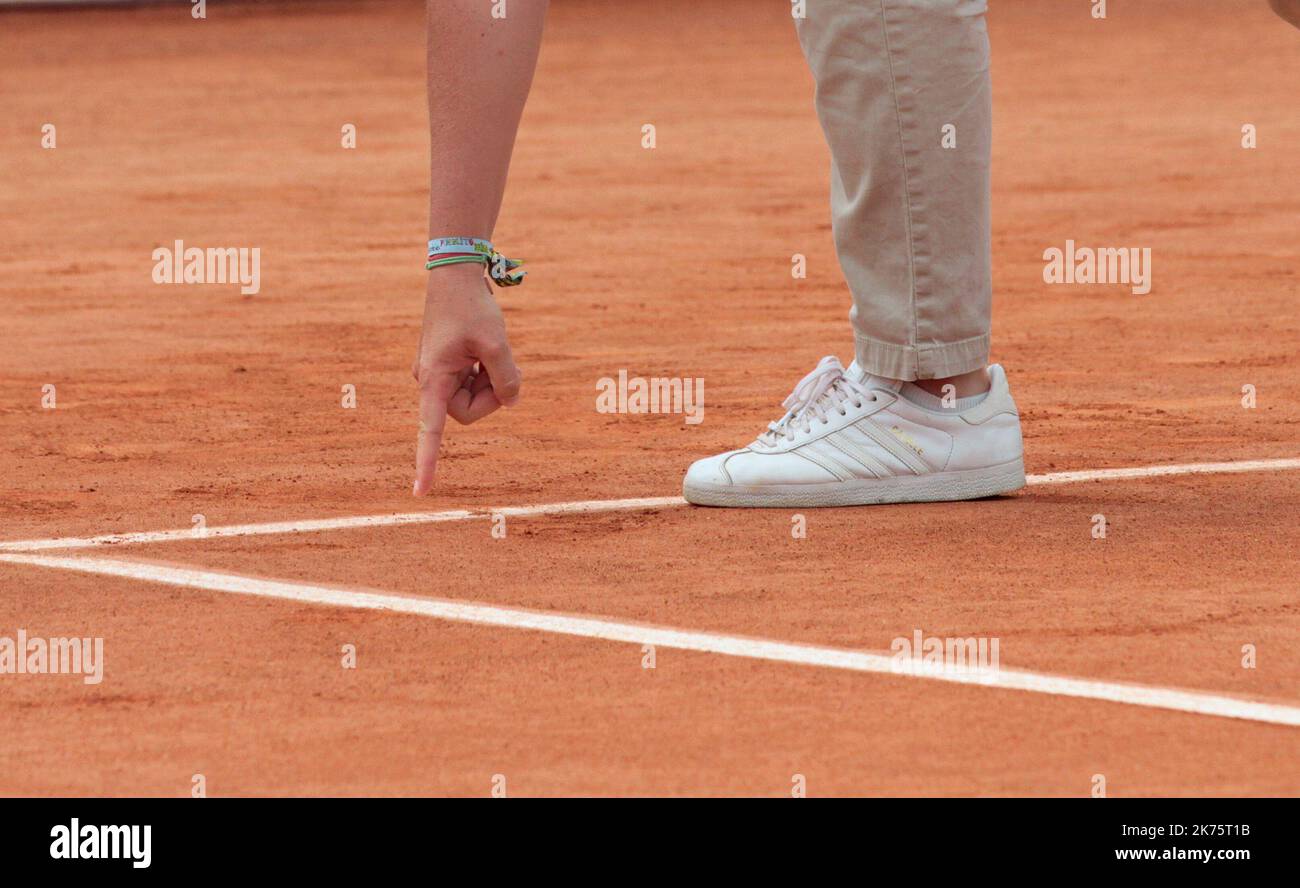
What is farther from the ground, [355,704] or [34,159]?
[34,159]

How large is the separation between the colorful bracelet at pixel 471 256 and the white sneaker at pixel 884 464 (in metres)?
0.81

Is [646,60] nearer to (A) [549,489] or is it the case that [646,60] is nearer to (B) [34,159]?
(B) [34,159]

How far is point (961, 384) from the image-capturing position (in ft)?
15.0

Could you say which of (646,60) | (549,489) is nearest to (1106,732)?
(549,489)

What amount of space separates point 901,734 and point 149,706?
99cm

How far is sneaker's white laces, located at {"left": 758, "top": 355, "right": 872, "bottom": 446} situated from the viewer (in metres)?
4.62

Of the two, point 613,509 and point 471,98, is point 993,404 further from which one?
point 471,98

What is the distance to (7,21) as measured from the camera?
23875 millimetres

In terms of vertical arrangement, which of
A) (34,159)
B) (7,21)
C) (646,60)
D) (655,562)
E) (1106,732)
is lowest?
(1106,732)

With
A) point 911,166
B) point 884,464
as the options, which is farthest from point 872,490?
point 911,166

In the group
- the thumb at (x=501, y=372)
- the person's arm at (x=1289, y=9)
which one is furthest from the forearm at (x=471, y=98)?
the person's arm at (x=1289, y=9)

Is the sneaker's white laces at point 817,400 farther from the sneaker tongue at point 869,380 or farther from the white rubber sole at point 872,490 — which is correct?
the white rubber sole at point 872,490

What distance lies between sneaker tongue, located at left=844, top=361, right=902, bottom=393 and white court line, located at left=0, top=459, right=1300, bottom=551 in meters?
0.33

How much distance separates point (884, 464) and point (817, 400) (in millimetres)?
233
